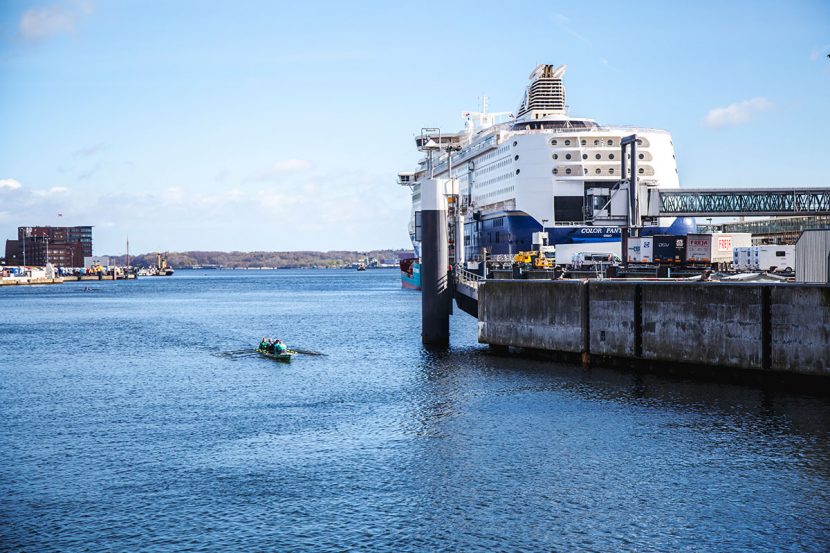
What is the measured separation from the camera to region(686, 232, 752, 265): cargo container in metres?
71.1

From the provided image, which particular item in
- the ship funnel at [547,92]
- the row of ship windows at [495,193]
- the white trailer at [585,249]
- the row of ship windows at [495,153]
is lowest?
the white trailer at [585,249]

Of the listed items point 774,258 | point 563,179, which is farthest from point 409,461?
point 563,179

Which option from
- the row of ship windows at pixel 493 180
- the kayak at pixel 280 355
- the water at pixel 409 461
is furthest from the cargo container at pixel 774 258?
the kayak at pixel 280 355

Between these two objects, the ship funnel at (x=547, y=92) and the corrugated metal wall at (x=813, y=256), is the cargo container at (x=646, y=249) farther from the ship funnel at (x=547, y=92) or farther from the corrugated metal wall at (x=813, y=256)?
the ship funnel at (x=547, y=92)

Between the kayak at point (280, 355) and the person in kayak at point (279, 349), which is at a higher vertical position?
the person in kayak at point (279, 349)

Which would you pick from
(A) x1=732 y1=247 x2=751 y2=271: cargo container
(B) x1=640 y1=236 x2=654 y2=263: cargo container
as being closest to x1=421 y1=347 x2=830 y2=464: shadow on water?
(B) x1=640 y1=236 x2=654 y2=263: cargo container

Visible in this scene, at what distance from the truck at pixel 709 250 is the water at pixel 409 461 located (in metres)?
29.9

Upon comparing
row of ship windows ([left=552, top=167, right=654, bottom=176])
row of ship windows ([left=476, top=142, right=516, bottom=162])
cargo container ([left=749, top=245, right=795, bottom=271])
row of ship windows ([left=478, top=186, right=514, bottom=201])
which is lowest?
cargo container ([left=749, top=245, right=795, bottom=271])

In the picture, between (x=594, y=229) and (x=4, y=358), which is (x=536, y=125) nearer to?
(x=594, y=229)

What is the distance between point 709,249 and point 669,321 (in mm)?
32345

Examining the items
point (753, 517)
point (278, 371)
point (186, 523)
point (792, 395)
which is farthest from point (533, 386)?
point (186, 523)

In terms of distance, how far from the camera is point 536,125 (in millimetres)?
112625

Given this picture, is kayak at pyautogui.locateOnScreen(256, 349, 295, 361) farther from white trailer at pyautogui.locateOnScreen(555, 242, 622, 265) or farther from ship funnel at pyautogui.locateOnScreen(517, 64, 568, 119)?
ship funnel at pyautogui.locateOnScreen(517, 64, 568, 119)

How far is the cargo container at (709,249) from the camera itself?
71.1 m
